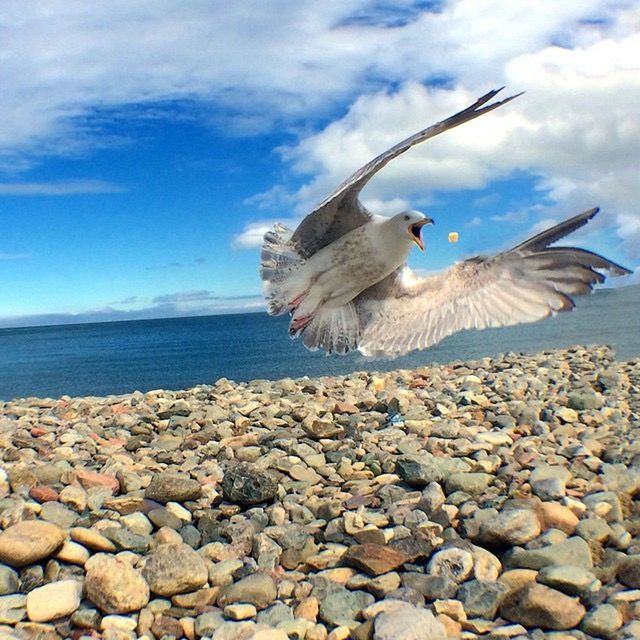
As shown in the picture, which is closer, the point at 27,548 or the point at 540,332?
the point at 27,548

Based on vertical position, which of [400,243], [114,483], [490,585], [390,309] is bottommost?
[490,585]

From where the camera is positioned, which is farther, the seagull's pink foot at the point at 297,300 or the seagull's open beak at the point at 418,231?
the seagull's pink foot at the point at 297,300

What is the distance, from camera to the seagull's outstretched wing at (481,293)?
4.09m

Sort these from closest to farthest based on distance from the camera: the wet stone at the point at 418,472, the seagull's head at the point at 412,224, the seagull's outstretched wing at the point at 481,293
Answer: the seagull's outstretched wing at the point at 481,293
the seagull's head at the point at 412,224
the wet stone at the point at 418,472

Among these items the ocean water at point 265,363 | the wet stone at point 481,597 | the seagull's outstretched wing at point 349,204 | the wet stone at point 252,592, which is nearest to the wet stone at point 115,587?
the wet stone at point 252,592

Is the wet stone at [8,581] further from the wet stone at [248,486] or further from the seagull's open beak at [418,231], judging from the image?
the seagull's open beak at [418,231]

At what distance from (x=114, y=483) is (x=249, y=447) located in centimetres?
137

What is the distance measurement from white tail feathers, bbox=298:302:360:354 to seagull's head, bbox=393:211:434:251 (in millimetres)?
1005

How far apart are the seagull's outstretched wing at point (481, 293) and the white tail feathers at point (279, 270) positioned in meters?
0.63

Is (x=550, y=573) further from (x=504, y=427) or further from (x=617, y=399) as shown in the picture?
(x=617, y=399)

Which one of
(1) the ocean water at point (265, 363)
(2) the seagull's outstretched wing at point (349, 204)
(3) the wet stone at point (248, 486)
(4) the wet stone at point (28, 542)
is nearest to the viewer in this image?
(2) the seagull's outstretched wing at point (349, 204)

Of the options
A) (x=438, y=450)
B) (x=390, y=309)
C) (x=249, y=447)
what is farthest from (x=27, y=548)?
(x=438, y=450)

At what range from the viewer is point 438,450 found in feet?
22.0

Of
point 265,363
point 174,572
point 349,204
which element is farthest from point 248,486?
point 265,363
